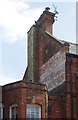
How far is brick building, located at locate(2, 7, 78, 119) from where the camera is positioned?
971 inches

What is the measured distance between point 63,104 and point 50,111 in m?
1.24

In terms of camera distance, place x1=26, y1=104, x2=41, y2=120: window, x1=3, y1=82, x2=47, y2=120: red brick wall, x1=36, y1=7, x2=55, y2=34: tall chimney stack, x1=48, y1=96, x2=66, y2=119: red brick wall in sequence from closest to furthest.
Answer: x1=3, y1=82, x2=47, y2=120: red brick wall
x1=26, y1=104, x2=41, y2=120: window
x1=48, y1=96, x2=66, y2=119: red brick wall
x1=36, y1=7, x2=55, y2=34: tall chimney stack

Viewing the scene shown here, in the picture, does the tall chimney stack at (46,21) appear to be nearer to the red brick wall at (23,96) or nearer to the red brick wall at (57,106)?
the red brick wall at (57,106)

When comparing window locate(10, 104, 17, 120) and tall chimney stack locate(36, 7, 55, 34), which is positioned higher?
tall chimney stack locate(36, 7, 55, 34)

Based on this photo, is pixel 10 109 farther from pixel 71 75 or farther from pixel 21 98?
pixel 71 75

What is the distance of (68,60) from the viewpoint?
91.1 feet

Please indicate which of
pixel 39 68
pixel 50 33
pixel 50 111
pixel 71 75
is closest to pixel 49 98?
pixel 50 111

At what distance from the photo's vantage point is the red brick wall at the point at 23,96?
24188mm

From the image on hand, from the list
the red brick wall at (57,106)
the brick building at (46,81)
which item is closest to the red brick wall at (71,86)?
the brick building at (46,81)

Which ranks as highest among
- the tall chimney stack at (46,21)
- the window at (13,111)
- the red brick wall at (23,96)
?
the tall chimney stack at (46,21)

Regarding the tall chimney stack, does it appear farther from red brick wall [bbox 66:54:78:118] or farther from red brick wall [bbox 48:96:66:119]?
red brick wall [bbox 48:96:66:119]

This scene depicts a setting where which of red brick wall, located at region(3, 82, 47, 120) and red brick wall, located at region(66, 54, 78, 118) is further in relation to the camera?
red brick wall, located at region(66, 54, 78, 118)

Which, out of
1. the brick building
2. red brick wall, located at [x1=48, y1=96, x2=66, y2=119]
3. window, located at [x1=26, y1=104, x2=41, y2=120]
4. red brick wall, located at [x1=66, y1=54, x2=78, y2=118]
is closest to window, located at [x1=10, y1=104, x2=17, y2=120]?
the brick building

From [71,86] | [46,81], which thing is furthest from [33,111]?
[46,81]
